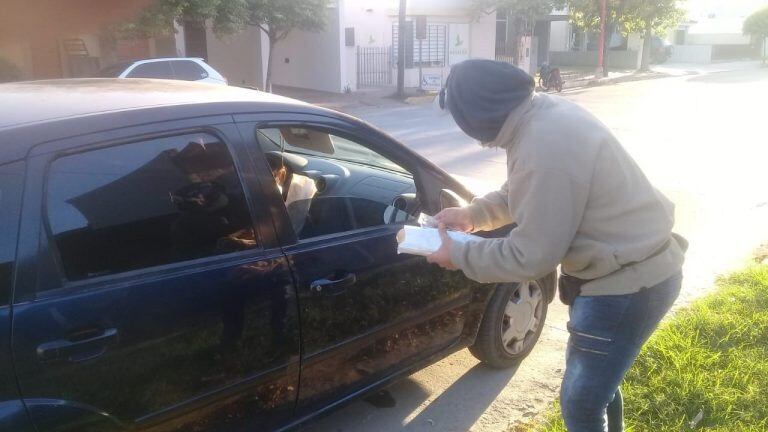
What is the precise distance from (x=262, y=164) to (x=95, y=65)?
1893cm

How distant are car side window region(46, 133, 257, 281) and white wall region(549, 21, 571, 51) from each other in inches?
1687

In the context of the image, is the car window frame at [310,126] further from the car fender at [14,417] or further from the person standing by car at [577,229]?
the car fender at [14,417]

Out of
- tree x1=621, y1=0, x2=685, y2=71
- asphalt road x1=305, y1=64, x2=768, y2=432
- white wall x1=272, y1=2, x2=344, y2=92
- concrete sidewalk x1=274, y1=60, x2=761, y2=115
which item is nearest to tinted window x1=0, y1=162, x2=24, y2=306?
asphalt road x1=305, y1=64, x2=768, y2=432

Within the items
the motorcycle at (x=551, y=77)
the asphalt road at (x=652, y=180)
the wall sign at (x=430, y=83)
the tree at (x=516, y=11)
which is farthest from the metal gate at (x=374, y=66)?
the motorcycle at (x=551, y=77)

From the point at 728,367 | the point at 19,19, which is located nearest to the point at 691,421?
the point at 728,367

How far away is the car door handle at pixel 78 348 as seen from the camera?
6.56ft

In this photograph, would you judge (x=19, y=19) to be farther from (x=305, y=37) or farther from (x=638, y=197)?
(x=305, y=37)

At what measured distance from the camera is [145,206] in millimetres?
2361

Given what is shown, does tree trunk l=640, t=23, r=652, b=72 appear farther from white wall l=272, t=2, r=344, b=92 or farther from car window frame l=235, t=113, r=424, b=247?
car window frame l=235, t=113, r=424, b=247

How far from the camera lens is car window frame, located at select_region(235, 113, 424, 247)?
2.61 meters

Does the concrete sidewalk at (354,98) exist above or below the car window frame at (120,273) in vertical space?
below

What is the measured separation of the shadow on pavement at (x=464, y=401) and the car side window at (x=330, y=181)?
3.30 feet

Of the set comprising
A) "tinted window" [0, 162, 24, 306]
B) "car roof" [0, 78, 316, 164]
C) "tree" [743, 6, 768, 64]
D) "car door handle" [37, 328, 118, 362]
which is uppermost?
"tree" [743, 6, 768, 64]

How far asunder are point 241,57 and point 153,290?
79.2 feet
